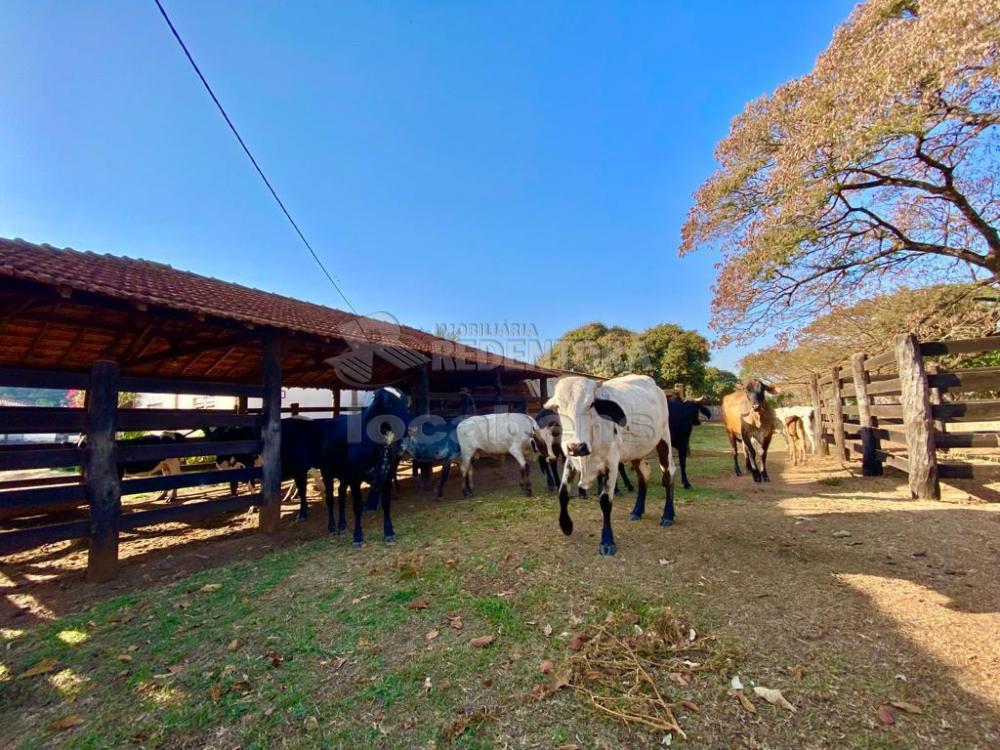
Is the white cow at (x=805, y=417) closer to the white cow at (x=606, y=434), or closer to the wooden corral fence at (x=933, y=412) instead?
the wooden corral fence at (x=933, y=412)

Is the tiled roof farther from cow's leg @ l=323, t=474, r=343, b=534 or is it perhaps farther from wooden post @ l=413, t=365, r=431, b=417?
cow's leg @ l=323, t=474, r=343, b=534

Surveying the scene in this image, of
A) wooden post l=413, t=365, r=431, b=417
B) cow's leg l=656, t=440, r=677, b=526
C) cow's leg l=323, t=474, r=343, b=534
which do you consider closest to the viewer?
cow's leg l=656, t=440, r=677, b=526

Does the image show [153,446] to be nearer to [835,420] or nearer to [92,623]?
[92,623]

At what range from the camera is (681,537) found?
4.46m

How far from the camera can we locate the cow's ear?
4.23 metres

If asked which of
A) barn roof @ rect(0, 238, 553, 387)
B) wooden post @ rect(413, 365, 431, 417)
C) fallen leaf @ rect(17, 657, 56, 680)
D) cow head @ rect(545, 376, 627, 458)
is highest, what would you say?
barn roof @ rect(0, 238, 553, 387)

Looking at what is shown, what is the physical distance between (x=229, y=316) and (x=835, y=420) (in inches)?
464

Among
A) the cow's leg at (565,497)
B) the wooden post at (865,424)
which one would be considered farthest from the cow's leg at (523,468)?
the wooden post at (865,424)

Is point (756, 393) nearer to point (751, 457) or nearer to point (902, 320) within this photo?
point (751, 457)

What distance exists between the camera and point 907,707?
2.00 meters

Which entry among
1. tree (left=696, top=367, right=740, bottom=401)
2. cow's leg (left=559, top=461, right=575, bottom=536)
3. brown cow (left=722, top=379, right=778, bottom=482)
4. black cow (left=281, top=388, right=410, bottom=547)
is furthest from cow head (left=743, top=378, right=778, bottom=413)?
tree (left=696, top=367, right=740, bottom=401)

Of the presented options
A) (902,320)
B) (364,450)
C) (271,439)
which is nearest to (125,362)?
(271,439)

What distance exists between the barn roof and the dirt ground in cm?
289

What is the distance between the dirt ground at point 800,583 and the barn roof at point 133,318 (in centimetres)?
289
